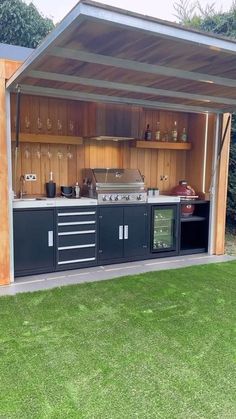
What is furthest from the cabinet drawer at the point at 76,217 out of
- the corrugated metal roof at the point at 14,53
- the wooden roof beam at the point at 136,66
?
the corrugated metal roof at the point at 14,53

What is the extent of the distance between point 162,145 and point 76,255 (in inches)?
91.8

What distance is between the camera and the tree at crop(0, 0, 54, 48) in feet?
32.3

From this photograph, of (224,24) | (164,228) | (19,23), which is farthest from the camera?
(19,23)

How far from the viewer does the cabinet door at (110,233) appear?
15.7ft

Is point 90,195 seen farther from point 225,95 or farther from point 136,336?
point 136,336

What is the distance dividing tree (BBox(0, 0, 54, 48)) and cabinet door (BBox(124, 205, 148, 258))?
7.76 meters

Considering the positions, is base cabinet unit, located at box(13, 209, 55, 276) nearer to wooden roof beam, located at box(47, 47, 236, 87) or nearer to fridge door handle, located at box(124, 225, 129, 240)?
fridge door handle, located at box(124, 225, 129, 240)

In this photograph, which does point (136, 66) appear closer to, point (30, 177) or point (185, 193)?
point (30, 177)

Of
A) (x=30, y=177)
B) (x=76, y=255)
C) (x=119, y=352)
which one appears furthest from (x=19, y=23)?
(x=119, y=352)

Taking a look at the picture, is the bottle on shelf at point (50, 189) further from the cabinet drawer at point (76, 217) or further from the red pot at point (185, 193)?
the red pot at point (185, 193)

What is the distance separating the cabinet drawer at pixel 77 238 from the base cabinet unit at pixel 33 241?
0.14m

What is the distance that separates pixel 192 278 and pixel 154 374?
2.16 meters

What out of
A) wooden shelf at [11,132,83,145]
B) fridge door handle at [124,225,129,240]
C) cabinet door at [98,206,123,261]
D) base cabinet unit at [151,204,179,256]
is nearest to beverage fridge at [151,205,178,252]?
base cabinet unit at [151,204,179,256]

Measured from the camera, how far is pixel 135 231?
5.05 meters
